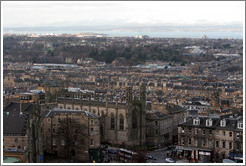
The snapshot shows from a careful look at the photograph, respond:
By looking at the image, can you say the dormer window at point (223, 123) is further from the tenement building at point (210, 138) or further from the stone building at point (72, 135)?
the stone building at point (72, 135)

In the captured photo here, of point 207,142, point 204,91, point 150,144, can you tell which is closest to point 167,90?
point 204,91

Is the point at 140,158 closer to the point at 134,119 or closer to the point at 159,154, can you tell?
the point at 159,154

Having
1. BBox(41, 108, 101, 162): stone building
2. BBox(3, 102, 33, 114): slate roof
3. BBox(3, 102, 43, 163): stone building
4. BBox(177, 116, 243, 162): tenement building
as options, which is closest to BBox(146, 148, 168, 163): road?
BBox(177, 116, 243, 162): tenement building

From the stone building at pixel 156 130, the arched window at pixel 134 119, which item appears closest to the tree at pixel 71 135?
the arched window at pixel 134 119

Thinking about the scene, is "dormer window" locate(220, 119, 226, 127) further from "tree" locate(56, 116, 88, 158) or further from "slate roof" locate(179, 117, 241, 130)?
"tree" locate(56, 116, 88, 158)

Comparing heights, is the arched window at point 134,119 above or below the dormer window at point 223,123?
below

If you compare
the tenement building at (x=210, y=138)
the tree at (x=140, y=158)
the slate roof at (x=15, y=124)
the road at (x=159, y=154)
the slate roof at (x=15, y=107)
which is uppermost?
the slate roof at (x=15, y=124)

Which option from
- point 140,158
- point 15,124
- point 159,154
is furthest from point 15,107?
point 140,158

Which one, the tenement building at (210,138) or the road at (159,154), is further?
the road at (159,154)
